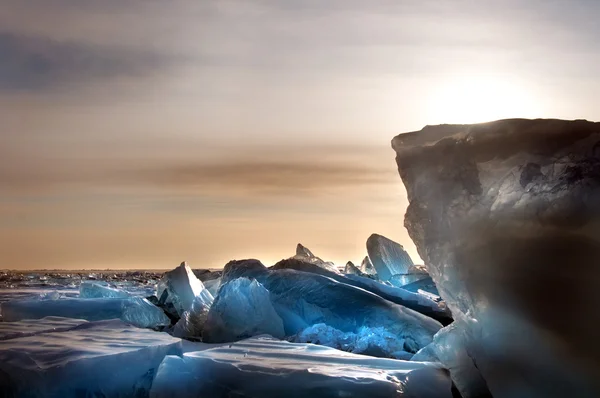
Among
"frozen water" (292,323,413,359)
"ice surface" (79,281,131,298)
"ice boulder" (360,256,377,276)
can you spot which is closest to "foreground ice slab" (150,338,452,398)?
"frozen water" (292,323,413,359)

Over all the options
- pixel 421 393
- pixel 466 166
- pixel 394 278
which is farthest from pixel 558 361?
pixel 394 278

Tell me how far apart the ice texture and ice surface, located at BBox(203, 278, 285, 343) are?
0.50 feet

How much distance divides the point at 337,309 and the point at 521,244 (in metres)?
2.64

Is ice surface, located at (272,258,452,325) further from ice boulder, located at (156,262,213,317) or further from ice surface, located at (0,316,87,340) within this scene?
ice surface, located at (0,316,87,340)

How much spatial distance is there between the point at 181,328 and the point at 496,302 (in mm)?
3301

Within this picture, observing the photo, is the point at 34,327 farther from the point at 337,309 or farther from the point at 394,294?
the point at 394,294

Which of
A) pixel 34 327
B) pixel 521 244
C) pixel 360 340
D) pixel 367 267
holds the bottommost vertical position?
pixel 367 267

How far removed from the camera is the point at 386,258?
44.4ft

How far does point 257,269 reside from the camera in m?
6.84

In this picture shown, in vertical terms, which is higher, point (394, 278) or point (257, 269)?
point (257, 269)

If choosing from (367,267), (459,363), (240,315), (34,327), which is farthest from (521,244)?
(367,267)

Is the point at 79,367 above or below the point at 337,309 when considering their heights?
above

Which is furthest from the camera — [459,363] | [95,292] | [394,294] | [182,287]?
[95,292]

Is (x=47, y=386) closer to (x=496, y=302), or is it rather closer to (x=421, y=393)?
(x=421, y=393)
